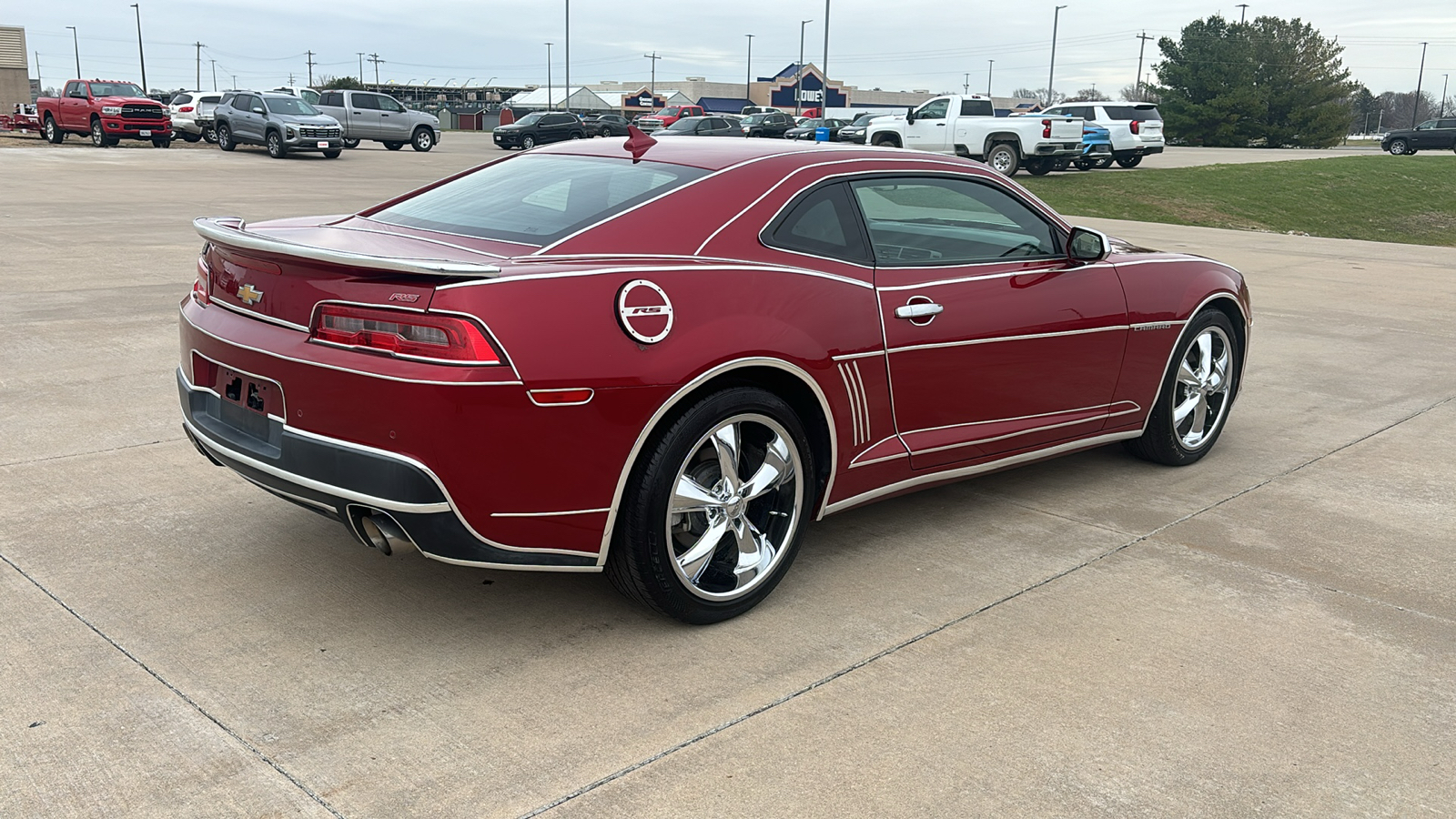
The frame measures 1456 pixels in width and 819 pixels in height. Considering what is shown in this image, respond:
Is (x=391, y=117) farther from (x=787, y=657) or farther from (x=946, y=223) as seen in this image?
(x=787, y=657)

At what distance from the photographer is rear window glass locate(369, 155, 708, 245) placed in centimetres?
374

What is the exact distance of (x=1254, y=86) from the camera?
66312mm

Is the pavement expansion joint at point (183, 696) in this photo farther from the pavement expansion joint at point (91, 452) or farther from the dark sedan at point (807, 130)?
the dark sedan at point (807, 130)

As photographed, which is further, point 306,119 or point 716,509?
point 306,119

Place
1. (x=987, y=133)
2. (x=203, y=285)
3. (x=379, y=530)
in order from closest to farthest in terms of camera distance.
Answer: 1. (x=379, y=530)
2. (x=203, y=285)
3. (x=987, y=133)

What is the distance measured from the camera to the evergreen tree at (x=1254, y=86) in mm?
65438

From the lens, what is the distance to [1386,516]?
495 cm

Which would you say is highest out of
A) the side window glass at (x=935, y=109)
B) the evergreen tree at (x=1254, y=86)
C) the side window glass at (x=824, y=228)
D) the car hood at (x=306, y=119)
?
the evergreen tree at (x=1254, y=86)

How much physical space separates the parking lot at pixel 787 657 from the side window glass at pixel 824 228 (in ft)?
3.63

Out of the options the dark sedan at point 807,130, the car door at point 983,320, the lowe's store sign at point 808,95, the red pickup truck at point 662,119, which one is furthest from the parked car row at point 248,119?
the lowe's store sign at point 808,95

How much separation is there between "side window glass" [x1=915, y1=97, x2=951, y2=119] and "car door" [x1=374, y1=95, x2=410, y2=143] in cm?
1641

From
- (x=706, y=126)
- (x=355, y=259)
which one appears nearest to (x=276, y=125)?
(x=706, y=126)

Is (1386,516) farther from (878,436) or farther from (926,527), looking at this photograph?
(878,436)

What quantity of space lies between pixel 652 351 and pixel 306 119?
98.8ft
